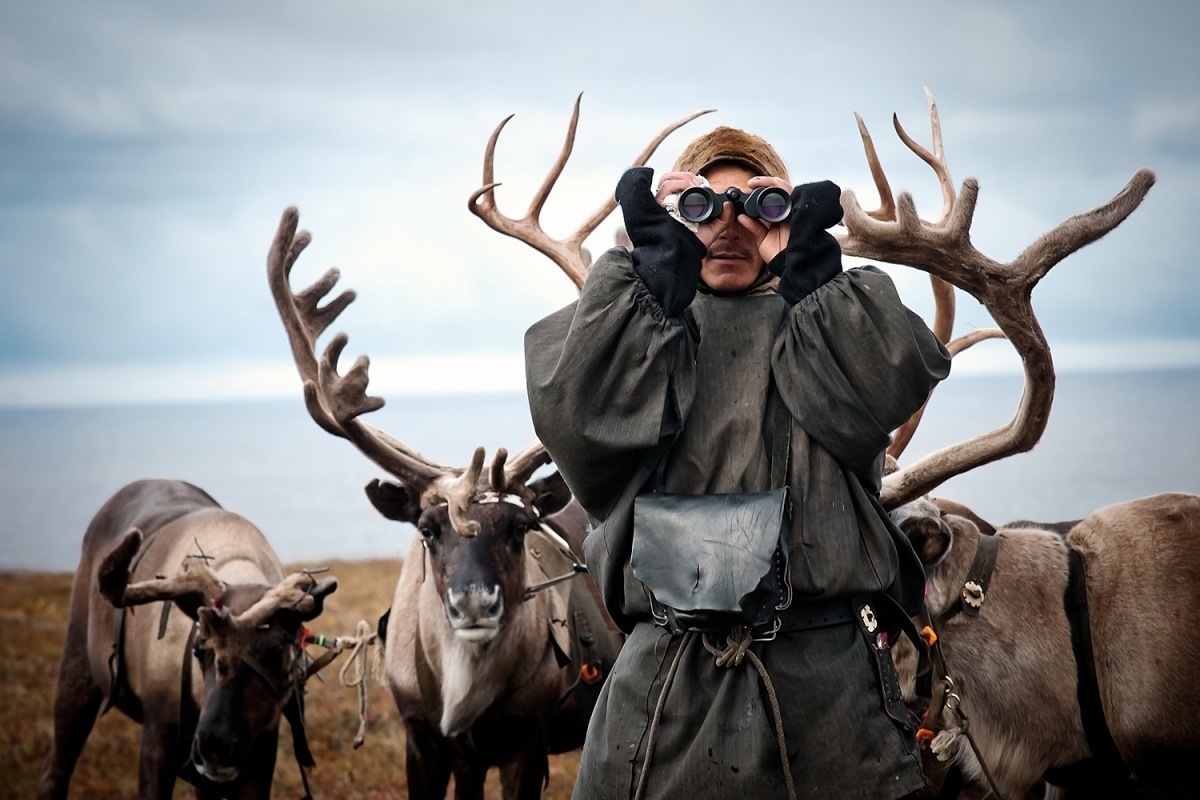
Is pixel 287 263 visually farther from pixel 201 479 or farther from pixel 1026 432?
pixel 201 479

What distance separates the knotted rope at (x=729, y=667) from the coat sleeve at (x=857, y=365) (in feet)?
1.42

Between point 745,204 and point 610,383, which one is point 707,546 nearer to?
point 610,383

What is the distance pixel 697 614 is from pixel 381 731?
6.42m

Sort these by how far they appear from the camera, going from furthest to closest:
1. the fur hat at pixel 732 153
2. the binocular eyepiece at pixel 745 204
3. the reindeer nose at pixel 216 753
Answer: the reindeer nose at pixel 216 753 → the fur hat at pixel 732 153 → the binocular eyepiece at pixel 745 204

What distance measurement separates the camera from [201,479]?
151 ft

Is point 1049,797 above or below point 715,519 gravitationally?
below

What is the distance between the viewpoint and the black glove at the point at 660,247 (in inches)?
96.2

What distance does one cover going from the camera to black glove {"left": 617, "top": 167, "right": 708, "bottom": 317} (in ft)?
8.02

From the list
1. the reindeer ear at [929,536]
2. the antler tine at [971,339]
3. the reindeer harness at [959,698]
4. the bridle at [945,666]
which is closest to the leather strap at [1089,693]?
the reindeer harness at [959,698]

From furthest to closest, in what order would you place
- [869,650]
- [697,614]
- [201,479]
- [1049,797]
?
[201,479], [1049,797], [869,650], [697,614]

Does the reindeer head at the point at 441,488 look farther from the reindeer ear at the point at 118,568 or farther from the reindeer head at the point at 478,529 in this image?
the reindeer ear at the point at 118,568

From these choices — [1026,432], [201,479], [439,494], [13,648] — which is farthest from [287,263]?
[201,479]

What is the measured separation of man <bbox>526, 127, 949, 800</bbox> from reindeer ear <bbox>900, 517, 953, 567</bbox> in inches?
60.1

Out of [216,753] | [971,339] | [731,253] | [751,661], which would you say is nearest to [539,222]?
[971,339]
